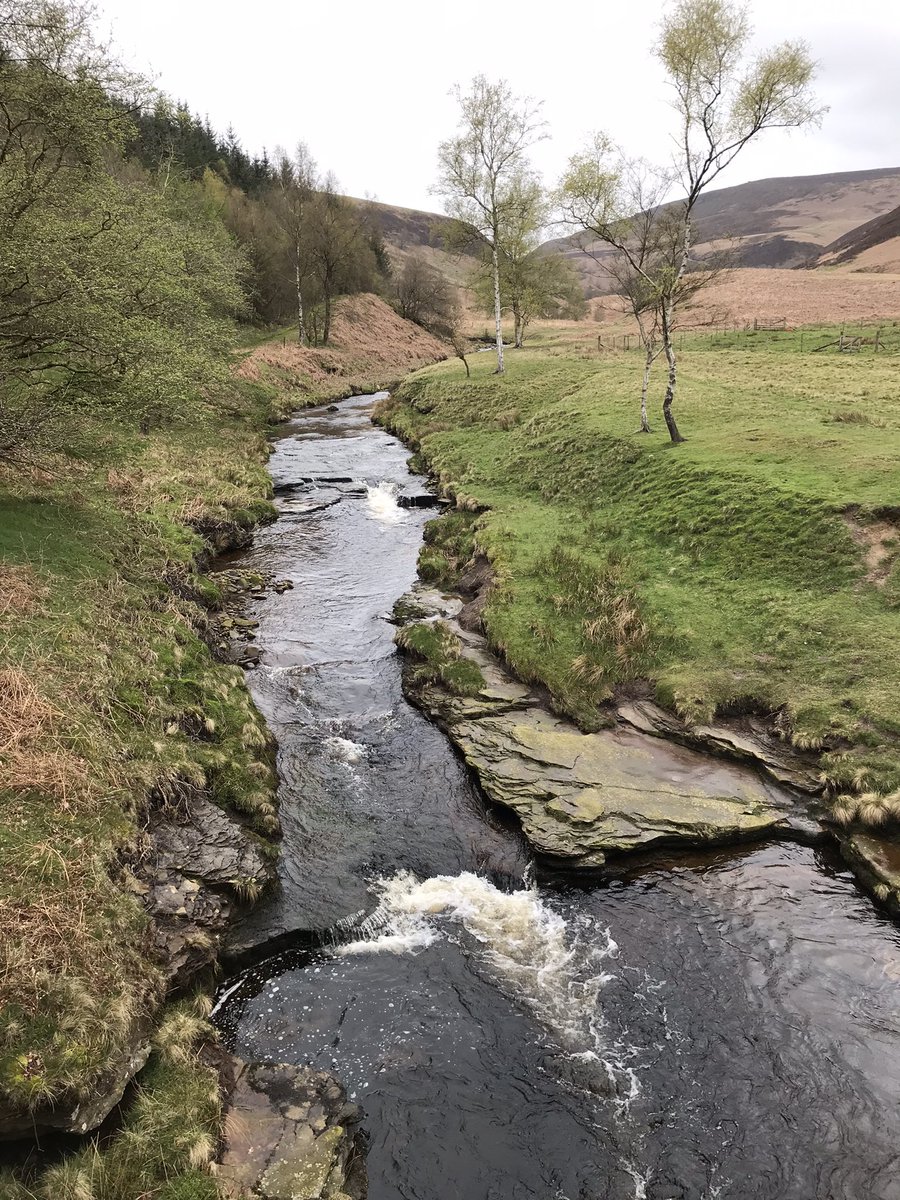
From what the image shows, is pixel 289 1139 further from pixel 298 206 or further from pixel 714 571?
pixel 298 206

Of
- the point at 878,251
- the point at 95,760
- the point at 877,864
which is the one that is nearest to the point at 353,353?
the point at 95,760

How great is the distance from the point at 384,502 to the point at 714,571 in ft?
53.5

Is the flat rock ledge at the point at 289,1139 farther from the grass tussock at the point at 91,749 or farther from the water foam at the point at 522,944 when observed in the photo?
the water foam at the point at 522,944

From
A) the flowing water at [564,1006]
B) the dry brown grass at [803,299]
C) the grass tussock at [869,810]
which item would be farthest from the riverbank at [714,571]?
the dry brown grass at [803,299]

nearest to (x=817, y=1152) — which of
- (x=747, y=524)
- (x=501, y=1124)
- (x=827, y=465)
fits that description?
(x=501, y=1124)

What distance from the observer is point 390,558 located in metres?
24.5

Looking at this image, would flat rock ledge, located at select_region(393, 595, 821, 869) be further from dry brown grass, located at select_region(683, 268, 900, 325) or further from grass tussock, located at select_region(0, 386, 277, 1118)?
dry brown grass, located at select_region(683, 268, 900, 325)

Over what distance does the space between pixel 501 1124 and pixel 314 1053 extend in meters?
2.46

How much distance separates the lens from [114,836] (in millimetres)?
8906

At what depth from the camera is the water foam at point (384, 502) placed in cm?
2889

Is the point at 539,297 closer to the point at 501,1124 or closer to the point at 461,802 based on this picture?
the point at 461,802

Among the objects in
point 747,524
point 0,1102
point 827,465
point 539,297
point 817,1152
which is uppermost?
point 539,297

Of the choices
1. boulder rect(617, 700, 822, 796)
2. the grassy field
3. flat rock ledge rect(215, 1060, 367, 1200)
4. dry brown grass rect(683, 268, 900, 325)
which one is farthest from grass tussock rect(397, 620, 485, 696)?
dry brown grass rect(683, 268, 900, 325)

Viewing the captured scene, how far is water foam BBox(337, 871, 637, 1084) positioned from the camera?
8562 mm
